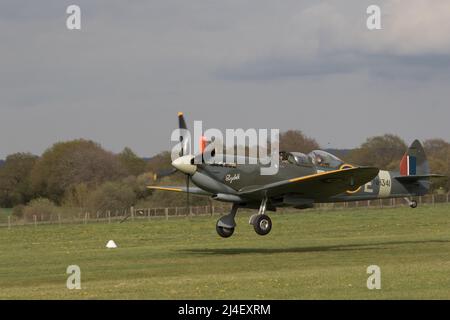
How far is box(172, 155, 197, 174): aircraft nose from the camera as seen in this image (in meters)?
25.5

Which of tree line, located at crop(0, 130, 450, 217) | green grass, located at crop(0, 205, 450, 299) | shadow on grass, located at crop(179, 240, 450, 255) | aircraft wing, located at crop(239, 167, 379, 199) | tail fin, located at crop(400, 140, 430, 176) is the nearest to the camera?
green grass, located at crop(0, 205, 450, 299)

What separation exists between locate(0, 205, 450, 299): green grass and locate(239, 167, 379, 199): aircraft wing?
1690 mm

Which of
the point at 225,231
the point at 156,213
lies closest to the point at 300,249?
the point at 225,231

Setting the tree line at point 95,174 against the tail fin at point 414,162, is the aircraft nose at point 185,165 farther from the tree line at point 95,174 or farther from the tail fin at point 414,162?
the tree line at point 95,174

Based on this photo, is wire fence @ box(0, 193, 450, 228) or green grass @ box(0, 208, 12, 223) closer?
wire fence @ box(0, 193, 450, 228)

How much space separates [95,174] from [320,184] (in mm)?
61279

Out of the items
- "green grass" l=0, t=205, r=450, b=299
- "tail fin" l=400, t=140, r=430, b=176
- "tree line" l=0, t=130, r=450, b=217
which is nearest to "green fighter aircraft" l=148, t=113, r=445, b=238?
"green grass" l=0, t=205, r=450, b=299

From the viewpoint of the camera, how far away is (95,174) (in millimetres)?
85438

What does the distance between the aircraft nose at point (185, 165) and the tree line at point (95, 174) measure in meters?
42.1

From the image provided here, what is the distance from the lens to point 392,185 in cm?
2966

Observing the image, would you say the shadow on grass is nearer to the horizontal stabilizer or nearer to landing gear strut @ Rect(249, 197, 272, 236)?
landing gear strut @ Rect(249, 197, 272, 236)

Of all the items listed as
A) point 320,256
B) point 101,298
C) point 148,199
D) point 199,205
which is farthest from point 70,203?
point 101,298

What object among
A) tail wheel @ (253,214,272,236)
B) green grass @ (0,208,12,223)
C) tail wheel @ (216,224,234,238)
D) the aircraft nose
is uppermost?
the aircraft nose
